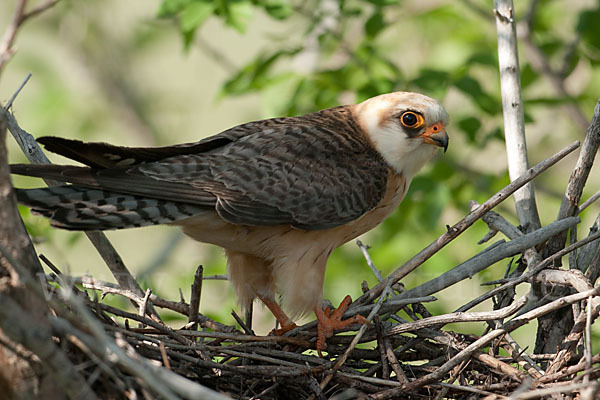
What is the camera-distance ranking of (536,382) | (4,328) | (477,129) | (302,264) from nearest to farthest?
(4,328)
(536,382)
(302,264)
(477,129)

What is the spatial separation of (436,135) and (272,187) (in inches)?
50.0

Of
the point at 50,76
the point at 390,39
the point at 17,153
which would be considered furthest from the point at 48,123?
the point at 390,39

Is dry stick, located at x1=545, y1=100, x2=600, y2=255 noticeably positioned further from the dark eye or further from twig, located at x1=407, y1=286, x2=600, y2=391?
the dark eye

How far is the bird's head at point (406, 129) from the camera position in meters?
5.03

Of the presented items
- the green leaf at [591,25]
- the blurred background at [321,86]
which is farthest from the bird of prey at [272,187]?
the green leaf at [591,25]

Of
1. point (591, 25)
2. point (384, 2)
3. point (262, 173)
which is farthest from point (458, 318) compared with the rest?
point (591, 25)

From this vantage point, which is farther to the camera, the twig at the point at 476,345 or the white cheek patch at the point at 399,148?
the white cheek patch at the point at 399,148

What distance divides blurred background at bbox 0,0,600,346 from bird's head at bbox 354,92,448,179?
2.97 ft

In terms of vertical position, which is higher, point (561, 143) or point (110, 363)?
point (561, 143)

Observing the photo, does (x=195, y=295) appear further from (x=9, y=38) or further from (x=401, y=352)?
(x=9, y=38)

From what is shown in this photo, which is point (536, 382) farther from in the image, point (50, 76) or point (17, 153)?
point (50, 76)

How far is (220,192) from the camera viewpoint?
4316 mm

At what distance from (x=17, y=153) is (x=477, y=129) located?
676cm

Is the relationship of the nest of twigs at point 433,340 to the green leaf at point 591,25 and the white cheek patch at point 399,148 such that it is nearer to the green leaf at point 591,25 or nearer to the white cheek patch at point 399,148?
the white cheek patch at point 399,148
